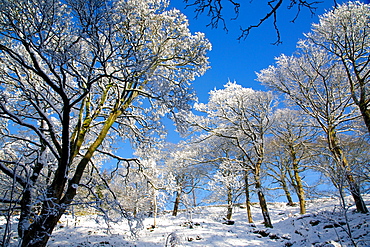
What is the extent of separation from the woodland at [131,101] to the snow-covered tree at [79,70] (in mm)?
35

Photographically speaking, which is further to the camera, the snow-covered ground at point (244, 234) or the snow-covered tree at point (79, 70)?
the snow-covered ground at point (244, 234)

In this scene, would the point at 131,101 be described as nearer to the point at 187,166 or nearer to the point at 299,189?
the point at 187,166

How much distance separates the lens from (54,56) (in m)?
3.58

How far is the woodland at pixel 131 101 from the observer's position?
4.05 m

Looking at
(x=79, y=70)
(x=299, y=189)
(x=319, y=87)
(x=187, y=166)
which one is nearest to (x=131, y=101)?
(x=79, y=70)

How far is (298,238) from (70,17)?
1136 centimetres

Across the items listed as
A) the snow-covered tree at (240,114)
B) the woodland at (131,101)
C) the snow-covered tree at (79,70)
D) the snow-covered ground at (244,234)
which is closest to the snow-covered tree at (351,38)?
the woodland at (131,101)

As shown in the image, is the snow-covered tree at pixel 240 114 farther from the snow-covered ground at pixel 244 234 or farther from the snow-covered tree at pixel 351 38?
the snow-covered tree at pixel 351 38

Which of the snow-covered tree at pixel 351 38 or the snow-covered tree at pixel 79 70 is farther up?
the snow-covered tree at pixel 351 38

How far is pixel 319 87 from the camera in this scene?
30.9ft

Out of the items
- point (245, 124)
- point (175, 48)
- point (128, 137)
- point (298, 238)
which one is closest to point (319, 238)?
point (298, 238)

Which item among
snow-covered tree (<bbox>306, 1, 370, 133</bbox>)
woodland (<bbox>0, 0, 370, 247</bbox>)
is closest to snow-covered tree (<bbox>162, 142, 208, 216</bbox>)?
woodland (<bbox>0, 0, 370, 247</bbox>)

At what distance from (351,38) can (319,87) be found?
224 cm

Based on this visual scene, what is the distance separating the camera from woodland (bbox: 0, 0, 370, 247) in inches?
159
